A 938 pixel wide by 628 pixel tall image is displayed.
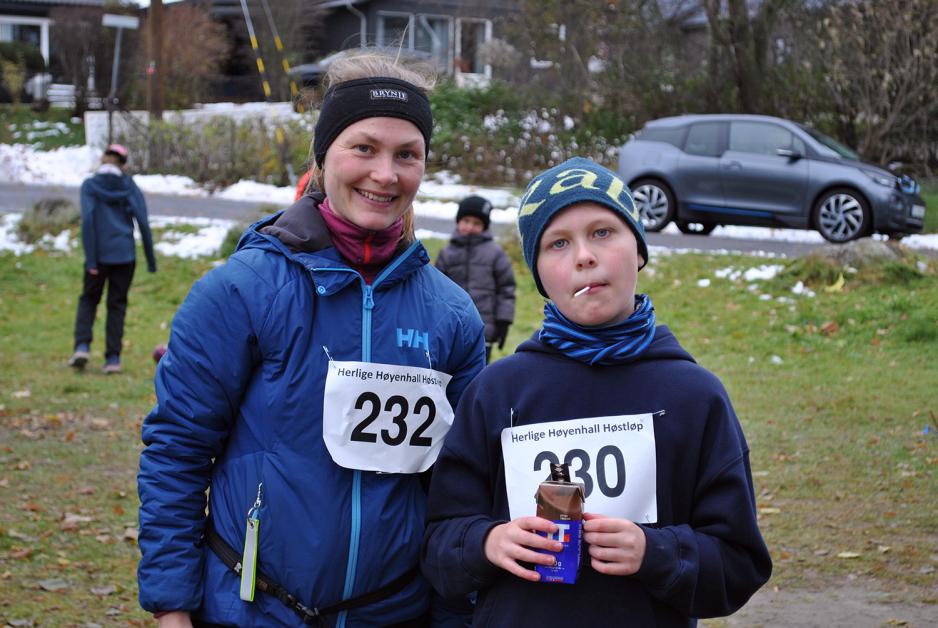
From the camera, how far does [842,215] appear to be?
1723cm

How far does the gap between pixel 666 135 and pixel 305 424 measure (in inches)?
668

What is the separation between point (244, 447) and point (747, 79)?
2289cm

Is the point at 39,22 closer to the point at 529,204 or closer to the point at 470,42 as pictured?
the point at 470,42

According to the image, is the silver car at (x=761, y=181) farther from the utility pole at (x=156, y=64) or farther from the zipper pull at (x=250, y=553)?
the zipper pull at (x=250, y=553)

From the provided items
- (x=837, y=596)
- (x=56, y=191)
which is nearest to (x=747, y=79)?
(x=56, y=191)

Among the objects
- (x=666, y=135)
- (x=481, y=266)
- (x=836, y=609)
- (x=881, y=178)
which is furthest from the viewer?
(x=666, y=135)

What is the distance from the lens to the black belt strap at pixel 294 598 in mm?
2643

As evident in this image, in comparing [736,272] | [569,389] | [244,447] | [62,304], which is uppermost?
[569,389]

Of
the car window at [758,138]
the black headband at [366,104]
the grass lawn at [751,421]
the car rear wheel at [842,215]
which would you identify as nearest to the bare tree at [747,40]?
the car window at [758,138]

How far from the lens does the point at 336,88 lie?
114 inches

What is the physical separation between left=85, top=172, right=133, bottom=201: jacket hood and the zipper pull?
9.59m

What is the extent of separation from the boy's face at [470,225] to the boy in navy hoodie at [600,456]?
24.5 ft

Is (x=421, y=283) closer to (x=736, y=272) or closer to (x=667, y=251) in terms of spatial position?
(x=736, y=272)

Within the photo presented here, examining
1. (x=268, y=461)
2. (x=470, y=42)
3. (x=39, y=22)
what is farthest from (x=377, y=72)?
(x=39, y=22)
